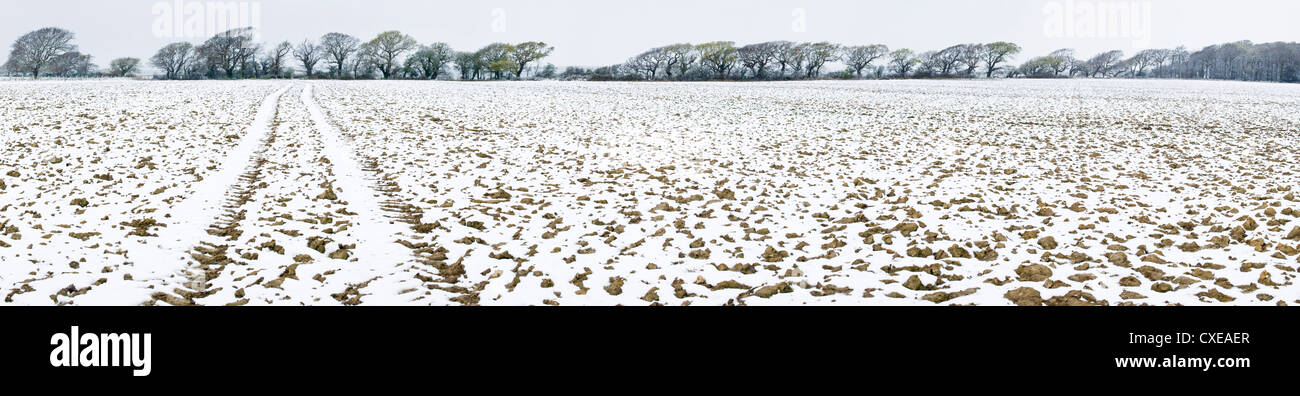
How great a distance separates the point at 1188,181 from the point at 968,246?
22.1 feet

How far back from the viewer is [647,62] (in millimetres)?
107062

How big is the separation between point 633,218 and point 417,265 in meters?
2.67

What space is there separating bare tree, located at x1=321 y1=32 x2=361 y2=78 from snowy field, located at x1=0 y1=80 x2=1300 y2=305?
94133mm

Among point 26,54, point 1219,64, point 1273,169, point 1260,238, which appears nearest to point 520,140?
point 1260,238

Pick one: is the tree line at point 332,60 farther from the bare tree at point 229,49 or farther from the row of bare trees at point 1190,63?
the row of bare trees at point 1190,63

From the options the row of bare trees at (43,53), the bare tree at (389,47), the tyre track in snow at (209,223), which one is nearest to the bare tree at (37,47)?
Answer: the row of bare trees at (43,53)

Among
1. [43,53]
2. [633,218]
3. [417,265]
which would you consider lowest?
[417,265]

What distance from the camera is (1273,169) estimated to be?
36.5 ft

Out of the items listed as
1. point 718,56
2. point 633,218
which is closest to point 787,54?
point 718,56

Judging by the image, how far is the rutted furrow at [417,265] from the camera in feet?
16.2

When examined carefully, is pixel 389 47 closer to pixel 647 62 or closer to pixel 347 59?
pixel 347 59

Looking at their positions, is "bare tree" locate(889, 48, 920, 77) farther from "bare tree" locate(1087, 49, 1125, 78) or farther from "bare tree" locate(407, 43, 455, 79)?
"bare tree" locate(407, 43, 455, 79)

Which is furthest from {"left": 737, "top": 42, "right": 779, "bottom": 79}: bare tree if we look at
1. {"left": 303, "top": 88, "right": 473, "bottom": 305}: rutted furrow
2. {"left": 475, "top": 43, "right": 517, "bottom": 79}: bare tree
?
{"left": 303, "top": 88, "right": 473, "bottom": 305}: rutted furrow
